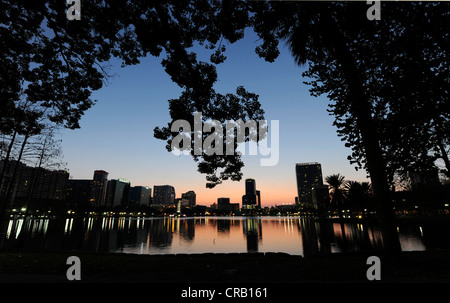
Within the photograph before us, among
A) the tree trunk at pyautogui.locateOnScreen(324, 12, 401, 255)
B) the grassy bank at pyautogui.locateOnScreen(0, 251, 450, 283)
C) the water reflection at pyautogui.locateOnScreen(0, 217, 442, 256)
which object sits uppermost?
the tree trunk at pyautogui.locateOnScreen(324, 12, 401, 255)

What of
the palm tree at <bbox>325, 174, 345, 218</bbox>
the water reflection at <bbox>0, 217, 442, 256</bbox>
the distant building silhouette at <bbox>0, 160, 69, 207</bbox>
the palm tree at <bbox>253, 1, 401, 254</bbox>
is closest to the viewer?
the palm tree at <bbox>253, 1, 401, 254</bbox>

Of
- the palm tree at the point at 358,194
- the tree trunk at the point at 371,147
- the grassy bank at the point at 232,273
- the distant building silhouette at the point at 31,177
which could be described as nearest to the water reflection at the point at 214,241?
the distant building silhouette at the point at 31,177

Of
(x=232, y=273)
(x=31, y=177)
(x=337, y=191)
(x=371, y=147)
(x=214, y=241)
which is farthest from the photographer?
(x=337, y=191)

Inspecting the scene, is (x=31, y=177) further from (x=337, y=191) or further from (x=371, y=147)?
(x=337, y=191)

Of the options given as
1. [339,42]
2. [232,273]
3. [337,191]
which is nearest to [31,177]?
[232,273]

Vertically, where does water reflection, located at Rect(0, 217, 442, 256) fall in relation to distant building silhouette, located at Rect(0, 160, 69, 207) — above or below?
below

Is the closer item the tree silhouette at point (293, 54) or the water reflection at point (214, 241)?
the tree silhouette at point (293, 54)

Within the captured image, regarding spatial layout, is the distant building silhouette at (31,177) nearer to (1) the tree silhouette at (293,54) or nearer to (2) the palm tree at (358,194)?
(1) the tree silhouette at (293,54)

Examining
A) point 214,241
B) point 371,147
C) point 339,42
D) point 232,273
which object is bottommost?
point 214,241

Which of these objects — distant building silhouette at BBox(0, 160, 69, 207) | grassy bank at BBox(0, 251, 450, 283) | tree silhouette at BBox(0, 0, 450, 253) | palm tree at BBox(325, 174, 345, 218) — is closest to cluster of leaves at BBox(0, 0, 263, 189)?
tree silhouette at BBox(0, 0, 450, 253)

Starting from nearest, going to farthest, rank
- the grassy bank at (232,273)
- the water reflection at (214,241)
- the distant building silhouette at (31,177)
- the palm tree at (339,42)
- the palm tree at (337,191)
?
the grassy bank at (232,273)
the palm tree at (339,42)
the distant building silhouette at (31,177)
the water reflection at (214,241)
the palm tree at (337,191)

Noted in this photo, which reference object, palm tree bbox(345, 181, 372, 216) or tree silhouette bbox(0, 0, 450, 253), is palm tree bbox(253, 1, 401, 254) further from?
palm tree bbox(345, 181, 372, 216)
